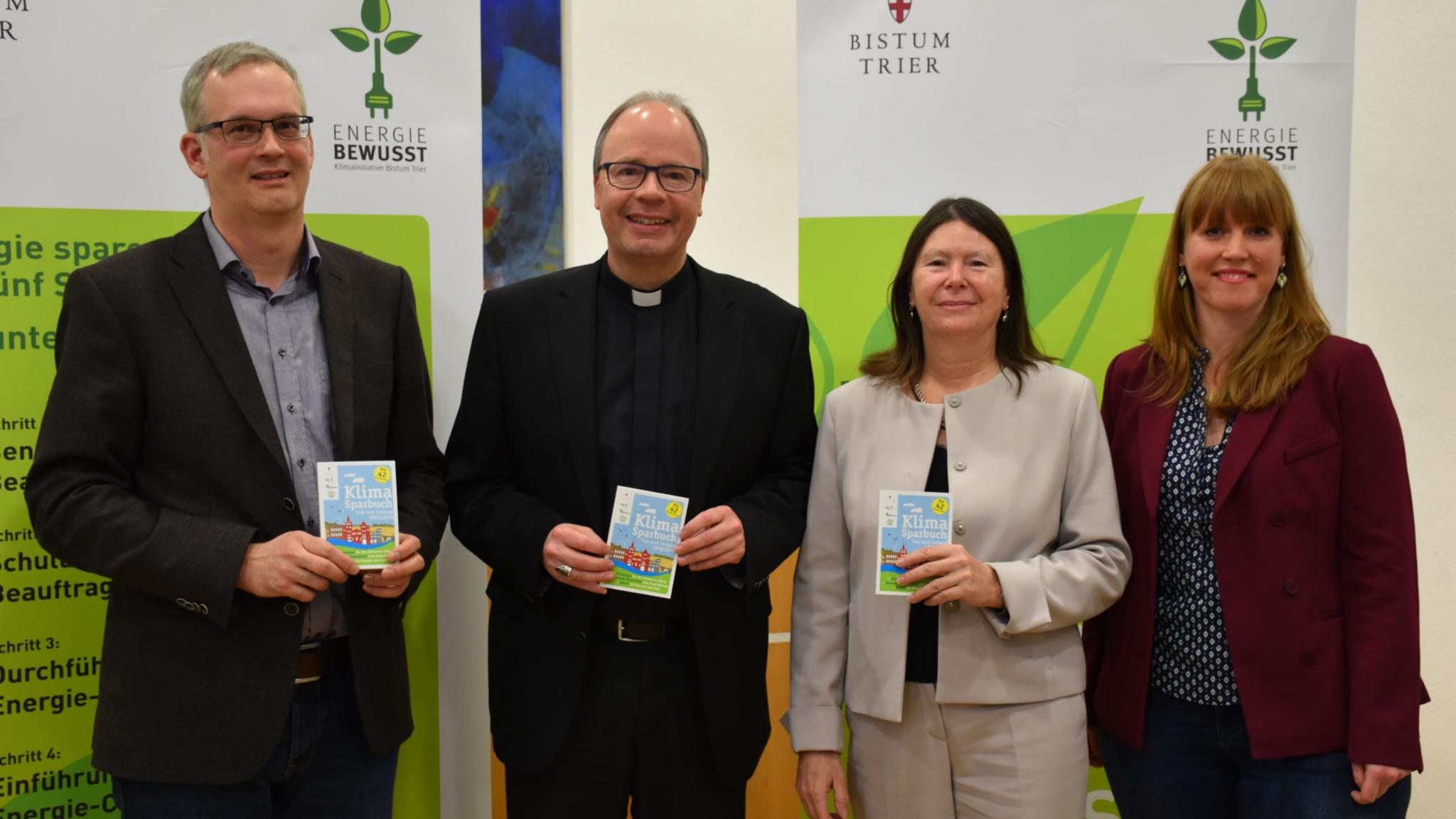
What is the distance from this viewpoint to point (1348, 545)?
239 cm

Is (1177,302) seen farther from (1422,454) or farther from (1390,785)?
(1422,454)

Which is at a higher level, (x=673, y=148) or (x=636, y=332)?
(x=673, y=148)

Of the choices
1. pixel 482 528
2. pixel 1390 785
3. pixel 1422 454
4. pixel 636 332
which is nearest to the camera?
pixel 1390 785

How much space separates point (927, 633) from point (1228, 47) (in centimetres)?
244

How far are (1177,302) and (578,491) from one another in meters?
1.62

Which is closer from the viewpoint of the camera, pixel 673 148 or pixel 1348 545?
pixel 1348 545

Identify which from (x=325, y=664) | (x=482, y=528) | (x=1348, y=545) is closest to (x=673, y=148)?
(x=482, y=528)

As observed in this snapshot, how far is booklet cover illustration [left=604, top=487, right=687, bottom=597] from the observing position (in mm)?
2352

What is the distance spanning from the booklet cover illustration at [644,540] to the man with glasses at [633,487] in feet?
0.12

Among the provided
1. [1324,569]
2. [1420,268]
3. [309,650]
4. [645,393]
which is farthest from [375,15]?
[1420,268]

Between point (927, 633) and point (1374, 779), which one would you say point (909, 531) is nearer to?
A: point (927, 633)

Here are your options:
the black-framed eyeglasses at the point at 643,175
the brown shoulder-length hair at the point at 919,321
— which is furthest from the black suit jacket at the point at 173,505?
the brown shoulder-length hair at the point at 919,321

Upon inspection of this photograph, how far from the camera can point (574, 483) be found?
8.32 feet

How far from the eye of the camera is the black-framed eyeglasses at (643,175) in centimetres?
260
